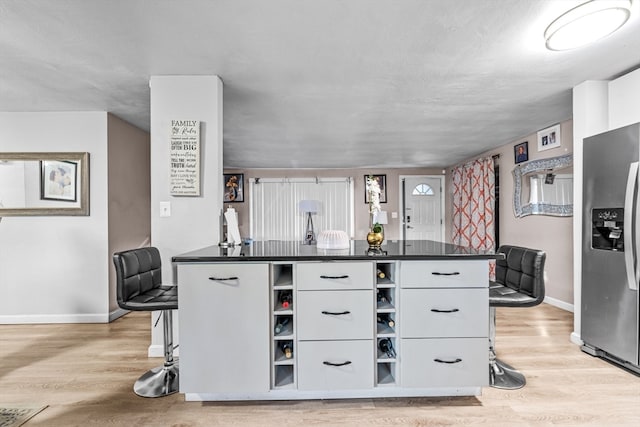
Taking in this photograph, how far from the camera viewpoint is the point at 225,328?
68.6 inches

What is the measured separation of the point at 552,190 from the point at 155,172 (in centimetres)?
420

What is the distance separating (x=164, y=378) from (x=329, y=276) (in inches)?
51.1

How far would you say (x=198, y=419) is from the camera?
1.72 metres

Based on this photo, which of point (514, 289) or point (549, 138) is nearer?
point (514, 289)

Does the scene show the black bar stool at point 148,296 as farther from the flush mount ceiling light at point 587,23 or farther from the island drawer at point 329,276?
the flush mount ceiling light at point 587,23

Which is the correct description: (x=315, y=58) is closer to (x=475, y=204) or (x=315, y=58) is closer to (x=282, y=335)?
(x=282, y=335)

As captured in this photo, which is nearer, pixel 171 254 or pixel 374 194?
pixel 374 194

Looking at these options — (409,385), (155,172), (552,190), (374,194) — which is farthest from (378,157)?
(409,385)

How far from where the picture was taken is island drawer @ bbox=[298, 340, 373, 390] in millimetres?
1761

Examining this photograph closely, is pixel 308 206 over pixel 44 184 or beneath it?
beneath

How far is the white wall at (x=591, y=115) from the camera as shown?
2.47 m

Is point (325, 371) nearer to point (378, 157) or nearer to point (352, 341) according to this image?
point (352, 341)

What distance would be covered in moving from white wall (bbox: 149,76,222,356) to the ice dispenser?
111 inches

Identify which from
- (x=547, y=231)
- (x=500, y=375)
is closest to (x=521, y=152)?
(x=547, y=231)
